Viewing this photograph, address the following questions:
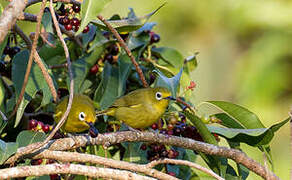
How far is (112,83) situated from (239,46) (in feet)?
30.3

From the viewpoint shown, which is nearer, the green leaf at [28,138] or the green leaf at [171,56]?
the green leaf at [28,138]

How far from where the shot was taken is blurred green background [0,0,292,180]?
920cm

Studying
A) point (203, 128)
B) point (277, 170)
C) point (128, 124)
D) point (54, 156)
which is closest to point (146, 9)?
point (277, 170)

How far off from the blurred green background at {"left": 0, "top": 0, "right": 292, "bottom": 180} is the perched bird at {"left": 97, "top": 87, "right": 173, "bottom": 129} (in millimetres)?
5330

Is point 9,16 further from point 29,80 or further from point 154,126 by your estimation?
point 154,126

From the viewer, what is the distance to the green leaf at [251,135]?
2295 mm

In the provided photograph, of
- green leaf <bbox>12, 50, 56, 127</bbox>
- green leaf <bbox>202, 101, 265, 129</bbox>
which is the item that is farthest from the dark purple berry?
green leaf <bbox>12, 50, 56, 127</bbox>

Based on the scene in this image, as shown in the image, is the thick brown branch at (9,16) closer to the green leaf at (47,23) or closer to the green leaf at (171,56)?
the green leaf at (47,23)

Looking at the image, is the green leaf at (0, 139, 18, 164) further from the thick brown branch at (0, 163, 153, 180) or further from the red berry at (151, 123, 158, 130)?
the red berry at (151, 123, 158, 130)

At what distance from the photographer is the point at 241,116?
2561mm

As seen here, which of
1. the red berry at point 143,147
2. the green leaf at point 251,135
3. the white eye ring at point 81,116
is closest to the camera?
the green leaf at point 251,135

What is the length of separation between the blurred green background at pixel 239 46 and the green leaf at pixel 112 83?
18.0 ft

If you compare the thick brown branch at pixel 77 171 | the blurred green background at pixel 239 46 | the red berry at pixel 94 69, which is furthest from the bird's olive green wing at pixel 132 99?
the blurred green background at pixel 239 46

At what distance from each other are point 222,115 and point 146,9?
6.51 metres
